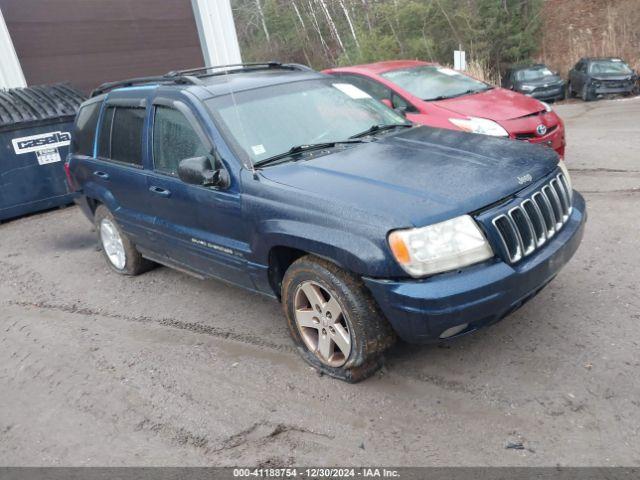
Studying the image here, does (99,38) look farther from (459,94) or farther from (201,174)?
(201,174)

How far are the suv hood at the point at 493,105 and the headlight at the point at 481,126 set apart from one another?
0.35 feet

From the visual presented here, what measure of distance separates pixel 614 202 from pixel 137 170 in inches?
190

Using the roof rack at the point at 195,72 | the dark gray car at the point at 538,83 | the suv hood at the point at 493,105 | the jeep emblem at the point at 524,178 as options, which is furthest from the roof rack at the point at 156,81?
the dark gray car at the point at 538,83

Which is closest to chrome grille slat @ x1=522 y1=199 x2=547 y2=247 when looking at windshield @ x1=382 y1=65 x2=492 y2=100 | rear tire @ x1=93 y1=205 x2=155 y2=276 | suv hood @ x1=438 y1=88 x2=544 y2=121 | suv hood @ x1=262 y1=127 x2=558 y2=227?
suv hood @ x1=262 y1=127 x2=558 y2=227

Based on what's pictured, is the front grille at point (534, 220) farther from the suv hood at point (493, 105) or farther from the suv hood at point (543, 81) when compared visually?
the suv hood at point (543, 81)

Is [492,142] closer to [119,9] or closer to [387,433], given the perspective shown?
[387,433]

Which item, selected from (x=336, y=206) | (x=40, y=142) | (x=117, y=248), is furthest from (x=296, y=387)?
(x=40, y=142)

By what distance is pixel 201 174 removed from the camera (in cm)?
353

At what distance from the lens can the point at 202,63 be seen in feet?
43.5

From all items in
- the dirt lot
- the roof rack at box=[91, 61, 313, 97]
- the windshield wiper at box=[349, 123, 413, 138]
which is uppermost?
the roof rack at box=[91, 61, 313, 97]

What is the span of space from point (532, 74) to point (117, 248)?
55.7 ft

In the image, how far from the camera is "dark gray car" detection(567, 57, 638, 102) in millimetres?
16797

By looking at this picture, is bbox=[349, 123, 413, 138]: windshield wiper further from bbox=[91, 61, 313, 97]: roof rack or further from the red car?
the red car

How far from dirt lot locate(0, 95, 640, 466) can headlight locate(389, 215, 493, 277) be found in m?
0.80
